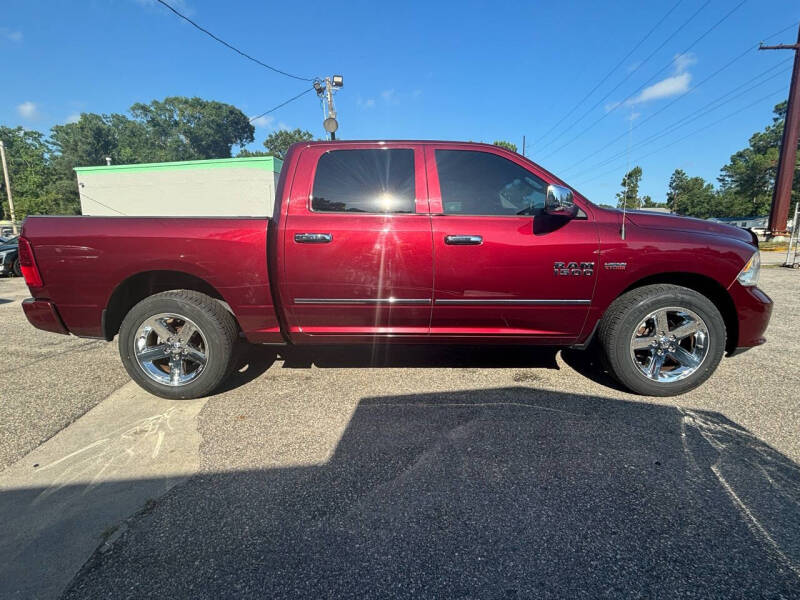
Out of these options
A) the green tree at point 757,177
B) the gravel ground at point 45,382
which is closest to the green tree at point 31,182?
the gravel ground at point 45,382

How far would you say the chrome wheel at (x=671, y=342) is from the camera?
284cm

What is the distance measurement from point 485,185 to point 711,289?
1946 millimetres

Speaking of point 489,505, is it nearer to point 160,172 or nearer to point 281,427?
point 281,427

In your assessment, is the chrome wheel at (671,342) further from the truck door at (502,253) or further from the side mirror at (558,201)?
the side mirror at (558,201)

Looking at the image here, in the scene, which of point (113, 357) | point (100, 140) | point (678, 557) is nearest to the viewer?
point (678, 557)

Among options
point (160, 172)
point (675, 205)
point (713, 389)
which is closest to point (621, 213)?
point (713, 389)

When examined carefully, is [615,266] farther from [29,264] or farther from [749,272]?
[29,264]

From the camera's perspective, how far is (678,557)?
150 centimetres

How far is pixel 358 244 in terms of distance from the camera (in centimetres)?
273

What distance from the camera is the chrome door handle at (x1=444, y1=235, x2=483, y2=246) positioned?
2730mm

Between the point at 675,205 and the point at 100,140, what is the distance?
4201 inches

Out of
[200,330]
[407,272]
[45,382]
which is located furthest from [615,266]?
[45,382]

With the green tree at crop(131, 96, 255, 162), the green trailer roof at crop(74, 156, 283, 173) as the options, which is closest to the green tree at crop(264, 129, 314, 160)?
the green tree at crop(131, 96, 255, 162)

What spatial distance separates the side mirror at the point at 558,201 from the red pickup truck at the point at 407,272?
20 millimetres
